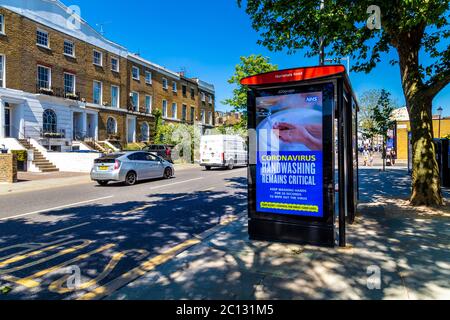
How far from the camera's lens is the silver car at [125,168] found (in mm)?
13617

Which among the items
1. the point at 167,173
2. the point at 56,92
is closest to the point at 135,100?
the point at 56,92

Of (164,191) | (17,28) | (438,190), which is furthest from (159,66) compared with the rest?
→ (438,190)

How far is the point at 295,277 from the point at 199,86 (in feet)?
154

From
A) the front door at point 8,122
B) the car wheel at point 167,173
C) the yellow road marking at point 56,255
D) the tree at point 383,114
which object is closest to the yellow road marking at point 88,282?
the yellow road marking at point 56,255

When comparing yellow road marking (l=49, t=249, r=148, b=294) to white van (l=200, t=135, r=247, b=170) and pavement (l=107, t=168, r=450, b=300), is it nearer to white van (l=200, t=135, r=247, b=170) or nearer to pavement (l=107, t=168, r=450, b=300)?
pavement (l=107, t=168, r=450, b=300)

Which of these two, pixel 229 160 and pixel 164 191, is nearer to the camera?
pixel 164 191

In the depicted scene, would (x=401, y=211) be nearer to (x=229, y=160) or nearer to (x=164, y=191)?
(x=164, y=191)

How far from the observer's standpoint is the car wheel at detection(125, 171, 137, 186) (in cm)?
1414

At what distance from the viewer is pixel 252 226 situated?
5.44 metres

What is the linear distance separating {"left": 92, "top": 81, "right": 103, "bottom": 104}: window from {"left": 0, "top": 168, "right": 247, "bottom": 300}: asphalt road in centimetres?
2104

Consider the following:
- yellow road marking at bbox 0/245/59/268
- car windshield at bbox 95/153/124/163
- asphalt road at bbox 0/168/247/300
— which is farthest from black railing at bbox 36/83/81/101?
yellow road marking at bbox 0/245/59/268

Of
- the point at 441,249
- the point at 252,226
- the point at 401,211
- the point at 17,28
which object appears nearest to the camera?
the point at 441,249
